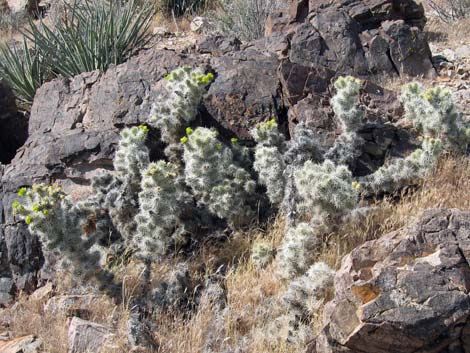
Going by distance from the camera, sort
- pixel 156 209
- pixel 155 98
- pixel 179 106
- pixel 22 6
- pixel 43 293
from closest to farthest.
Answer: pixel 156 209 → pixel 43 293 → pixel 179 106 → pixel 155 98 → pixel 22 6

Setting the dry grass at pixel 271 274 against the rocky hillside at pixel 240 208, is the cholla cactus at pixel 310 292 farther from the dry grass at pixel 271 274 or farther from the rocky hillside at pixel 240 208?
the dry grass at pixel 271 274

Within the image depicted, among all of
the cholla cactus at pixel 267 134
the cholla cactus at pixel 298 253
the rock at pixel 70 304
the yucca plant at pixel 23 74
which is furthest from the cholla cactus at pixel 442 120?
the yucca plant at pixel 23 74

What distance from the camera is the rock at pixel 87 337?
4387 mm

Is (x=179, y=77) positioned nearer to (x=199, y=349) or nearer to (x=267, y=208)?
(x=267, y=208)

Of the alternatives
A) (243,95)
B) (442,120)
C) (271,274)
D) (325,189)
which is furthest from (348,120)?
(271,274)

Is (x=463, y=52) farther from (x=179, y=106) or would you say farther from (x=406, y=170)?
(x=179, y=106)

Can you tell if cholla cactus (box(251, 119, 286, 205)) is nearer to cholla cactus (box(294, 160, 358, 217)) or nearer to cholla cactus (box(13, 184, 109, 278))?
cholla cactus (box(294, 160, 358, 217))

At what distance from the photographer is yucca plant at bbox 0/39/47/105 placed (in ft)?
28.9

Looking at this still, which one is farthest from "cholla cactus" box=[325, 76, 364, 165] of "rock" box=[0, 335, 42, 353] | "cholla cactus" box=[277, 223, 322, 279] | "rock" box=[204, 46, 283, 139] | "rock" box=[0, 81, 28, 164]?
"rock" box=[0, 81, 28, 164]

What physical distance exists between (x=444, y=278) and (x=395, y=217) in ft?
5.63

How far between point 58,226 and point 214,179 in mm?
1530

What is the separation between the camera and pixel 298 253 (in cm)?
484

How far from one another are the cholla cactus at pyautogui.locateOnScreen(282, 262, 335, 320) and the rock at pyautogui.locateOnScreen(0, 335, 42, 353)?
6.05ft

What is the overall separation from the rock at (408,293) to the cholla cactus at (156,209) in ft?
5.68
